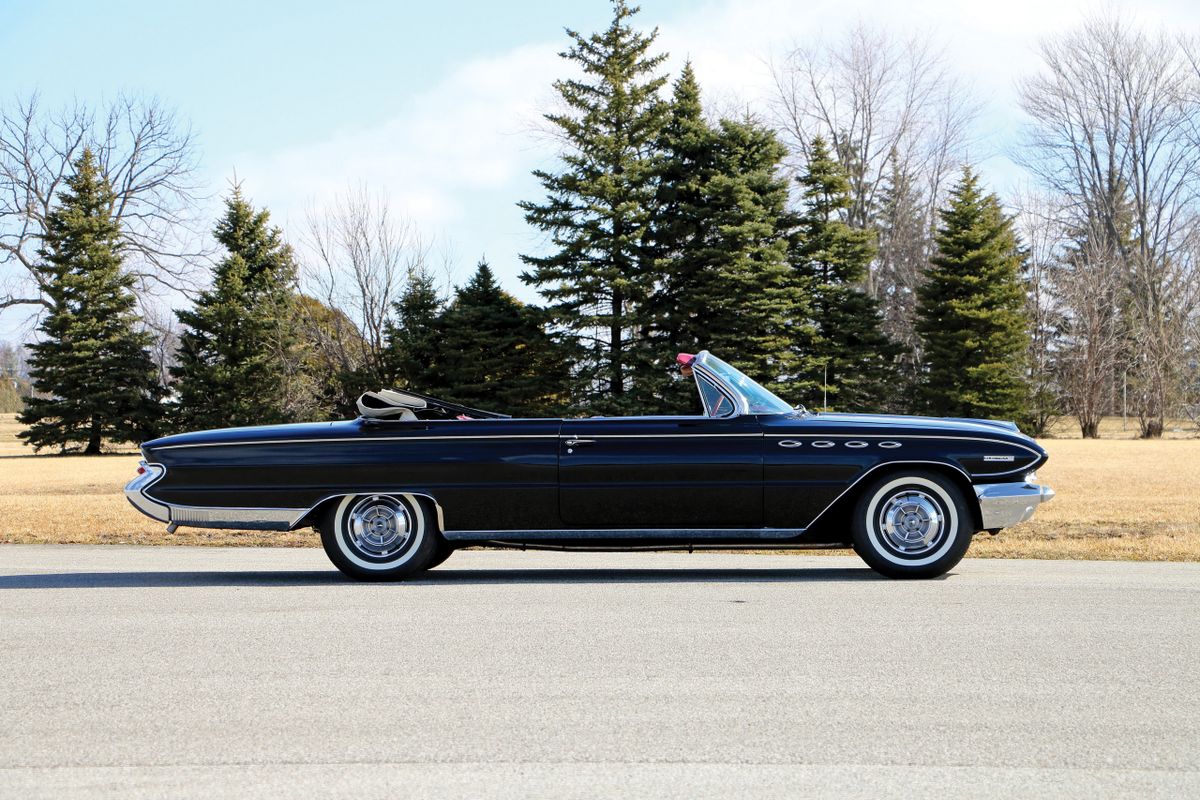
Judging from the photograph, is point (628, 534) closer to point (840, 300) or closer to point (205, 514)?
point (205, 514)

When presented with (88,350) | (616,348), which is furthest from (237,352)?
(616,348)

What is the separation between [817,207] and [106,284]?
32.2 m

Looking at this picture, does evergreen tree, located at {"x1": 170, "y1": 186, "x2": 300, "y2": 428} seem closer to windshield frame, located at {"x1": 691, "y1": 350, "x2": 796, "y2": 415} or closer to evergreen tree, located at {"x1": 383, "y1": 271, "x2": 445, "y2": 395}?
evergreen tree, located at {"x1": 383, "y1": 271, "x2": 445, "y2": 395}

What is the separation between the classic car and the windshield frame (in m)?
0.02

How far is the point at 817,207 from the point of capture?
5178cm

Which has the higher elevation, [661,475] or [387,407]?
[387,407]

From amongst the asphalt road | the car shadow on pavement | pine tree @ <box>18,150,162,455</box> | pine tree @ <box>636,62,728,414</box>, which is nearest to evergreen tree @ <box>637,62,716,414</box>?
pine tree @ <box>636,62,728,414</box>

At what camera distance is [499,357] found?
4722 cm

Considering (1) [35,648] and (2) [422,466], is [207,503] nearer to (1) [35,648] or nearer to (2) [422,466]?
(2) [422,466]

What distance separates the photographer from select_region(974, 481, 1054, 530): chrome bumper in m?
8.25

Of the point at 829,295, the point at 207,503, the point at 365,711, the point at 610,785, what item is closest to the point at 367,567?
the point at 207,503

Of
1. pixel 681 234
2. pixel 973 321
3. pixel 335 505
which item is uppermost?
pixel 681 234

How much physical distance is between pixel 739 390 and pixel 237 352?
49979 millimetres

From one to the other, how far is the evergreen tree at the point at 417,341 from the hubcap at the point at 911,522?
40.2 m
